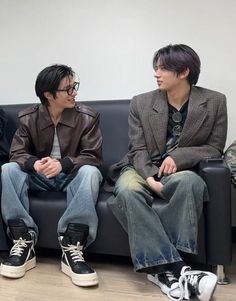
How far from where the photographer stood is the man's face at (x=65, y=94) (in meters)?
1.99

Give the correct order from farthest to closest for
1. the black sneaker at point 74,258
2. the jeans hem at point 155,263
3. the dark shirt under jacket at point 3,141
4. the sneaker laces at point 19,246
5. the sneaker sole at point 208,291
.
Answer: the dark shirt under jacket at point 3,141
the sneaker laces at point 19,246
the black sneaker at point 74,258
the jeans hem at point 155,263
the sneaker sole at point 208,291

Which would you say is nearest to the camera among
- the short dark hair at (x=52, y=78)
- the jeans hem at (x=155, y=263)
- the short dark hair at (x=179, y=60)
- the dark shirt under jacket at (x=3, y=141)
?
the jeans hem at (x=155, y=263)

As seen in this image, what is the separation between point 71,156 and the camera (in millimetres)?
2004

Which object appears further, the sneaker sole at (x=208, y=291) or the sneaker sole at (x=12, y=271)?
the sneaker sole at (x=12, y=271)

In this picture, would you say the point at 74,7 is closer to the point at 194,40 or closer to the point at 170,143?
the point at 194,40

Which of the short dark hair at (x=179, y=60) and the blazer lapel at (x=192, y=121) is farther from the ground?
the short dark hair at (x=179, y=60)

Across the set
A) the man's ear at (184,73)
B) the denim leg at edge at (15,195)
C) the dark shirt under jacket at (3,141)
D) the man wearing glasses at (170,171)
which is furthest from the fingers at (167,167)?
the dark shirt under jacket at (3,141)

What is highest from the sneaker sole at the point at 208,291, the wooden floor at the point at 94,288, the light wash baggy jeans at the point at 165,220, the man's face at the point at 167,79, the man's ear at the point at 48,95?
the man's face at the point at 167,79

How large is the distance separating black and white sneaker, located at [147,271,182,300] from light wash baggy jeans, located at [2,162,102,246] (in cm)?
35

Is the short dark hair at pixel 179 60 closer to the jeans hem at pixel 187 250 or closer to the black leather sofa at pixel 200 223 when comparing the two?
the black leather sofa at pixel 200 223

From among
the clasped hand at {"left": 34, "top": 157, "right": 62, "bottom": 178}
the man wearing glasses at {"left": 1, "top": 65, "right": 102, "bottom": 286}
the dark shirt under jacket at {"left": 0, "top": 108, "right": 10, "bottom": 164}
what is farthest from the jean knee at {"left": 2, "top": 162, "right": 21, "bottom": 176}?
the dark shirt under jacket at {"left": 0, "top": 108, "right": 10, "bottom": 164}

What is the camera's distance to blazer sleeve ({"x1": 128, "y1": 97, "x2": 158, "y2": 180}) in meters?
1.82

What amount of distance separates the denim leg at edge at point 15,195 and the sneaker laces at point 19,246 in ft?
0.23

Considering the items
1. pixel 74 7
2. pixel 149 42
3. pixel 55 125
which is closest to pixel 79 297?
pixel 55 125
